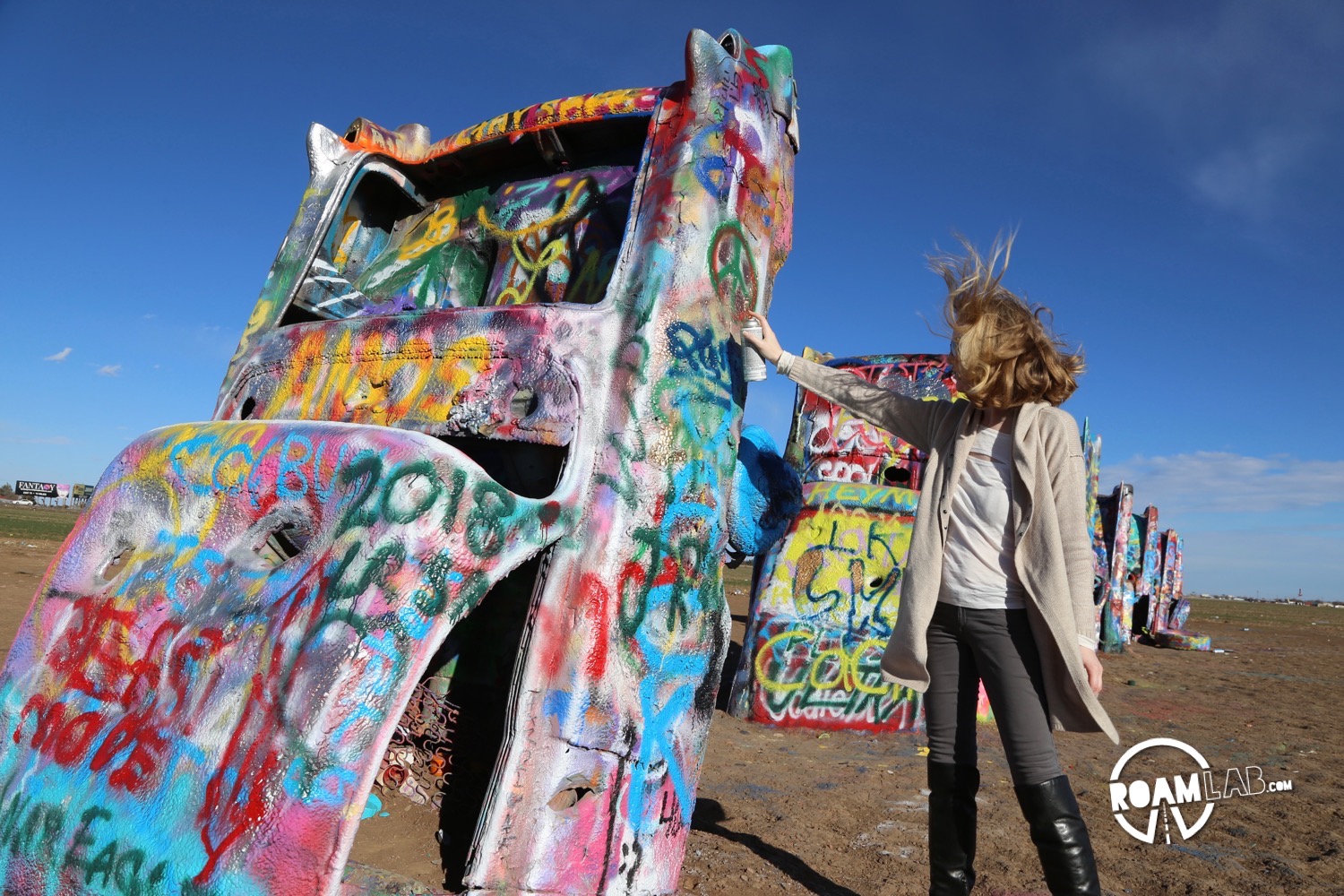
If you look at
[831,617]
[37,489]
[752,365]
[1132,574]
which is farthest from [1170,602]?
[37,489]

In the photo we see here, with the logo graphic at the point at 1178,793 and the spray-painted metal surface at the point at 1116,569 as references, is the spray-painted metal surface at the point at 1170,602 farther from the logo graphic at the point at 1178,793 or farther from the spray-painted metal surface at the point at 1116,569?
the logo graphic at the point at 1178,793

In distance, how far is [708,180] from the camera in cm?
327

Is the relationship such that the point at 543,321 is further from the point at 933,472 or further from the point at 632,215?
the point at 933,472

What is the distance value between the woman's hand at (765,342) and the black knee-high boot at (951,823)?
1.44 meters

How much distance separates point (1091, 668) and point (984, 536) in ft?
1.46

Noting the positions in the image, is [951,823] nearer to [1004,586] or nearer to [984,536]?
[1004,586]

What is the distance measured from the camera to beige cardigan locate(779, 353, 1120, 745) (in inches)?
90.9

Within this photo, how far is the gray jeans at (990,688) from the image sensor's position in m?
2.31

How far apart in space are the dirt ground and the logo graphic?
0.07 meters

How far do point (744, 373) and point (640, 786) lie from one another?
59.7 inches

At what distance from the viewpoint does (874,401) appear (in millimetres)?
2865

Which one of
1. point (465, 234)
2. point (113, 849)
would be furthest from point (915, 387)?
point (113, 849)

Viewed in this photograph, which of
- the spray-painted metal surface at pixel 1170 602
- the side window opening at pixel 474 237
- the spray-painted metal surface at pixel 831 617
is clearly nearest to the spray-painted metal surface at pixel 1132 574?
the spray-painted metal surface at pixel 1170 602

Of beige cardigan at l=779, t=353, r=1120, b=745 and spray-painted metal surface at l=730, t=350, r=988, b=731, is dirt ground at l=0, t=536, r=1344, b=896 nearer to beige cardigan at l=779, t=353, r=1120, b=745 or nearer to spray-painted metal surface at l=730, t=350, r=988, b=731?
spray-painted metal surface at l=730, t=350, r=988, b=731
